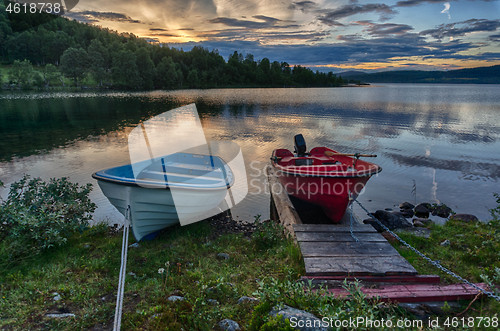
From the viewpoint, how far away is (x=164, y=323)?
14.0 ft

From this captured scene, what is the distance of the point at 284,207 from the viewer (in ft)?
31.2

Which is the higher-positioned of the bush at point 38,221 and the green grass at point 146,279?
the bush at point 38,221

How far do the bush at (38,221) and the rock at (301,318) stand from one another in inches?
222

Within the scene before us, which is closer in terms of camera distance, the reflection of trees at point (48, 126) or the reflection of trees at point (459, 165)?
the reflection of trees at point (459, 165)

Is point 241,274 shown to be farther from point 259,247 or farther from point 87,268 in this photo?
point 87,268

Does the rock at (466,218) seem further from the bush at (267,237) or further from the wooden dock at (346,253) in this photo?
the bush at (267,237)

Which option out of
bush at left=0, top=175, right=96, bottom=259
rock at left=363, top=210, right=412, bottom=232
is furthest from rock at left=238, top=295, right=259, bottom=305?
rock at left=363, top=210, right=412, bottom=232

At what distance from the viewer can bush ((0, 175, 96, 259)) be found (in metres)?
6.55

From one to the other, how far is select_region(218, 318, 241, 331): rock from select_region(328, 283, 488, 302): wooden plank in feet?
6.11

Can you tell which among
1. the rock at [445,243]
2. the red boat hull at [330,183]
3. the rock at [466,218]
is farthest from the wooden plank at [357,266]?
the rock at [466,218]

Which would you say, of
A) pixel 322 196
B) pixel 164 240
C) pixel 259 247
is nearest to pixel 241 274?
pixel 259 247

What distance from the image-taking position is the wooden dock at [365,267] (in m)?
4.95

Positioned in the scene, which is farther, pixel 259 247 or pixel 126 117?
pixel 126 117

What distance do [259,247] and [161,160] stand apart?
452 cm
